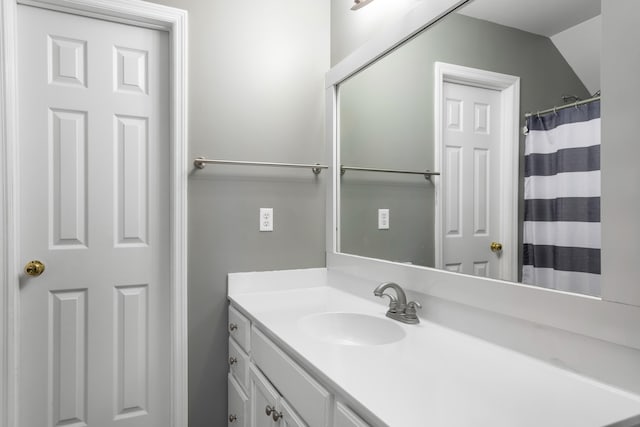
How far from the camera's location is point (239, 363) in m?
1.62

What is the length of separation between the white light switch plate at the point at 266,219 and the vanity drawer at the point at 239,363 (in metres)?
0.54

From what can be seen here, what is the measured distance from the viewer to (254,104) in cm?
185

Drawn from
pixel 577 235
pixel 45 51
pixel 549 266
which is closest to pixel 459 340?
pixel 549 266

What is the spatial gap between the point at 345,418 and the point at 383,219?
98 cm

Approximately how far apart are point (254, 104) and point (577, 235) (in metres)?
1.45

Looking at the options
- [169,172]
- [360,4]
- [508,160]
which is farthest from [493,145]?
[169,172]

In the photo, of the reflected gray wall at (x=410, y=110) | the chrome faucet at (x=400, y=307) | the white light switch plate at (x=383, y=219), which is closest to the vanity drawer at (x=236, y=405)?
the chrome faucet at (x=400, y=307)

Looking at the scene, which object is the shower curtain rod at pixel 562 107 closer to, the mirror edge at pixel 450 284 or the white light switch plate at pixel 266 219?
the mirror edge at pixel 450 284

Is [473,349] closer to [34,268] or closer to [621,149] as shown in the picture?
[621,149]

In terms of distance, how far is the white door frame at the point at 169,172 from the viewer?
1.48m

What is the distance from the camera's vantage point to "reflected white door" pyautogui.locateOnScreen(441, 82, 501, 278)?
1.14 metres

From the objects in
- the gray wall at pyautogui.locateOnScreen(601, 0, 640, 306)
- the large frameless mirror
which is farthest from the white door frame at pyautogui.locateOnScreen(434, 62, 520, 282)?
the gray wall at pyautogui.locateOnScreen(601, 0, 640, 306)

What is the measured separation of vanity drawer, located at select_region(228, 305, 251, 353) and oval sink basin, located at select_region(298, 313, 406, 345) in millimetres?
281

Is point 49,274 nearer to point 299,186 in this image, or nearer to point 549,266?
point 299,186
